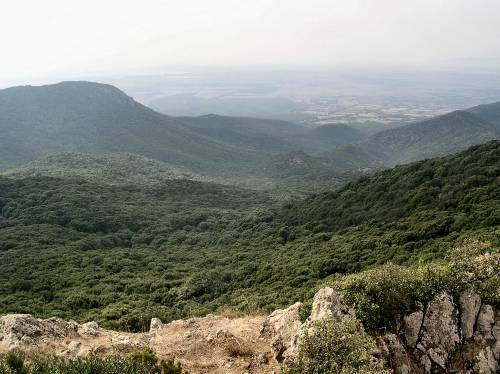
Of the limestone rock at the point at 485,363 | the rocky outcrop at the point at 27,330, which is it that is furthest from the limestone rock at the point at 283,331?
the rocky outcrop at the point at 27,330

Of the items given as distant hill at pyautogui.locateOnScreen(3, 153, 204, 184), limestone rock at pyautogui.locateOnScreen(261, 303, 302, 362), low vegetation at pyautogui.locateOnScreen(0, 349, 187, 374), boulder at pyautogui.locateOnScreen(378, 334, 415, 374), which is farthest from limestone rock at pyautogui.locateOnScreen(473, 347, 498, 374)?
distant hill at pyautogui.locateOnScreen(3, 153, 204, 184)

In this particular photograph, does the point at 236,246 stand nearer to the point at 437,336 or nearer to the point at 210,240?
the point at 210,240

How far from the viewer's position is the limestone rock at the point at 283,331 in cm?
1815

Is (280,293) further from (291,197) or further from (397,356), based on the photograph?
(291,197)

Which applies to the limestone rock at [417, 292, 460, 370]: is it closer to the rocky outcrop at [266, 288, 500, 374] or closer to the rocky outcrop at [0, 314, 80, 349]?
the rocky outcrop at [266, 288, 500, 374]

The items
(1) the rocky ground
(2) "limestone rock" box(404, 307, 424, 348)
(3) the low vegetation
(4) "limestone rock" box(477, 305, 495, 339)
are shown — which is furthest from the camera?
(4) "limestone rock" box(477, 305, 495, 339)

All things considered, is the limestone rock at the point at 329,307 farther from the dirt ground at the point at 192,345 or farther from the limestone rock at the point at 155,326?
the limestone rock at the point at 155,326

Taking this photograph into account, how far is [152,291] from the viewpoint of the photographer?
153ft

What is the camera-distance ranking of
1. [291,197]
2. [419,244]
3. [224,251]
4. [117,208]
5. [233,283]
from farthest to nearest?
[291,197] < [117,208] < [224,251] < [233,283] < [419,244]

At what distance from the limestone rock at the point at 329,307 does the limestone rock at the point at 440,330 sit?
335cm

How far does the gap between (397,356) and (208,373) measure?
25.7 ft

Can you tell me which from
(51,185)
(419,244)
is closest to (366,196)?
(419,244)

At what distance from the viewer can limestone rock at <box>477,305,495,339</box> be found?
18.1 metres

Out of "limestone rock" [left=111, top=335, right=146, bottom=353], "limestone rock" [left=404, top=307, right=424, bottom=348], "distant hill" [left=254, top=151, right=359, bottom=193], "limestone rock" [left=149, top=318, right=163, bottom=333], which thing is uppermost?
"limestone rock" [left=404, top=307, right=424, bottom=348]
